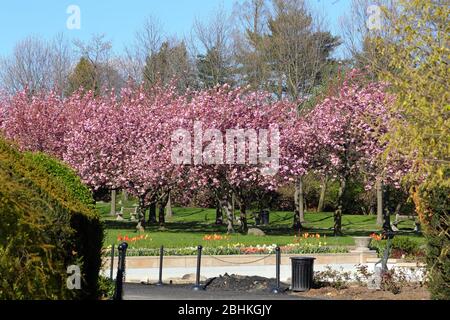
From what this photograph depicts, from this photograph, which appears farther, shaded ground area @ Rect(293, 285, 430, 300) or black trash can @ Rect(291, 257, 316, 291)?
black trash can @ Rect(291, 257, 316, 291)

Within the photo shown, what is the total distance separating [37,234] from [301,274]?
41.1ft

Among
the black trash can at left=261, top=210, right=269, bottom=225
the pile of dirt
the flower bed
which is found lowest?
the pile of dirt

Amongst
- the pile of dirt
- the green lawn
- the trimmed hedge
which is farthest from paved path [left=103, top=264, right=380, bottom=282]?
the trimmed hedge

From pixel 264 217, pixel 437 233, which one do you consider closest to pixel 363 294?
pixel 437 233

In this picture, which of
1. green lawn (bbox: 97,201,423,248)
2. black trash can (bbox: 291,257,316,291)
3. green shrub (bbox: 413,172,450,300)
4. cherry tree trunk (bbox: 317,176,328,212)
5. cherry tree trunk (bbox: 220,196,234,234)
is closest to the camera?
green shrub (bbox: 413,172,450,300)

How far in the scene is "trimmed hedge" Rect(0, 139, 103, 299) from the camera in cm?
635

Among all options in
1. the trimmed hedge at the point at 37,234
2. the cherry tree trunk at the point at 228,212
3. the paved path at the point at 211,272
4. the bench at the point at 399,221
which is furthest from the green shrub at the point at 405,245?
the trimmed hedge at the point at 37,234

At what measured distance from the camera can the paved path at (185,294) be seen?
54.0ft

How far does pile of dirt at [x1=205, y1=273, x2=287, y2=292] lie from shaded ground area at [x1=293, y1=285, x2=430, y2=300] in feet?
3.18

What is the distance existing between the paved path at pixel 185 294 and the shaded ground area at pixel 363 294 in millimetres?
682

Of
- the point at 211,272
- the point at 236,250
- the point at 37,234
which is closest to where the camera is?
the point at 37,234

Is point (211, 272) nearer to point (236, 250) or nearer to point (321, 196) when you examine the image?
point (236, 250)

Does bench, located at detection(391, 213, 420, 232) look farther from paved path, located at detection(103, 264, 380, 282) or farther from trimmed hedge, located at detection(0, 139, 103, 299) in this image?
trimmed hedge, located at detection(0, 139, 103, 299)

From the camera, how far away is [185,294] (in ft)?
57.3
